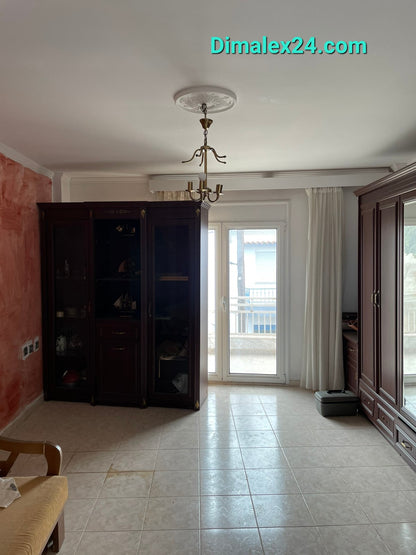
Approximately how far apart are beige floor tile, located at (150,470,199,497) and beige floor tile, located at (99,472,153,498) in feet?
0.17

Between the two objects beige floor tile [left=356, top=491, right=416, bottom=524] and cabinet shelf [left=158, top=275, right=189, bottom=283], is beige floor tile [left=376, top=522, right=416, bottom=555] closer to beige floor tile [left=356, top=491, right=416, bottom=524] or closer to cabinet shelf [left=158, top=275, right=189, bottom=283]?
beige floor tile [left=356, top=491, right=416, bottom=524]

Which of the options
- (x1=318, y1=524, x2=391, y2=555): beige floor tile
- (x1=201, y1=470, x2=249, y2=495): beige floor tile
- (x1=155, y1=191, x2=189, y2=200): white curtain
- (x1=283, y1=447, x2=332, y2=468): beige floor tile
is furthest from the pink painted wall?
(x1=318, y1=524, x2=391, y2=555): beige floor tile

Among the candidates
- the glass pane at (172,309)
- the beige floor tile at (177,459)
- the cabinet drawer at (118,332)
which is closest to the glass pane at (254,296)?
the glass pane at (172,309)

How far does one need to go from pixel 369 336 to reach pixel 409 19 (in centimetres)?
264

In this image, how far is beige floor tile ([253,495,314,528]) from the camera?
231cm

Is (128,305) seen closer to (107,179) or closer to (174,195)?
(174,195)

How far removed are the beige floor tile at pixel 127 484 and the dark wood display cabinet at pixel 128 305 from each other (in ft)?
4.00

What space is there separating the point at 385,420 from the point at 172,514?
1941 mm

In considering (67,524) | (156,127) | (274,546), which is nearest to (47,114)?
(156,127)

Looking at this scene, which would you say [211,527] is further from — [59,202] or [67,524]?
[59,202]

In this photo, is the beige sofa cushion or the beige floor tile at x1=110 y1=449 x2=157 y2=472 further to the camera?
the beige floor tile at x1=110 y1=449 x2=157 y2=472

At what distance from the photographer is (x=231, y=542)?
216 cm

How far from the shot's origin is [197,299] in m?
3.96

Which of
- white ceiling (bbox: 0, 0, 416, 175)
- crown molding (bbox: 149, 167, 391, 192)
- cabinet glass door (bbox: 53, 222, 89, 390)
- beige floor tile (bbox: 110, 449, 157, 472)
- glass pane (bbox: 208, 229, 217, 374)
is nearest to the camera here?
white ceiling (bbox: 0, 0, 416, 175)
